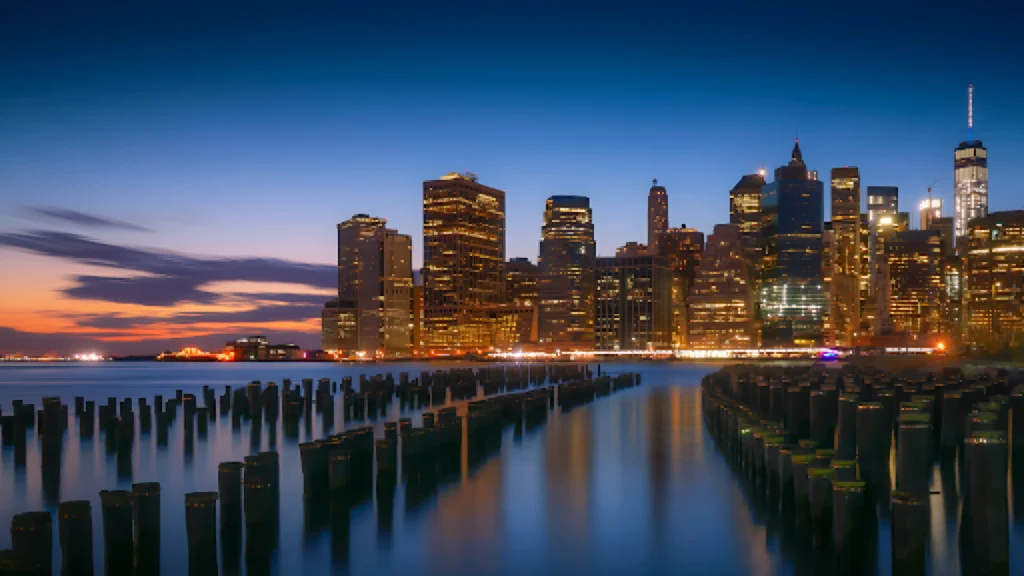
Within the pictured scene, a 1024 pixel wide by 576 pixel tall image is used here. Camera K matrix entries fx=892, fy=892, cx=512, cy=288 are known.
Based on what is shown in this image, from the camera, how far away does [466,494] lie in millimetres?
22469

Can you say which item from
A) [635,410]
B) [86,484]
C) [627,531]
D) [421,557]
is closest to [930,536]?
[627,531]

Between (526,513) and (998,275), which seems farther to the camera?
(998,275)

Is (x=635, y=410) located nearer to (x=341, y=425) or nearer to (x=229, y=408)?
(x=341, y=425)

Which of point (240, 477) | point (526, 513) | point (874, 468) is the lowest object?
point (526, 513)

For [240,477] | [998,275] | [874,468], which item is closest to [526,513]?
[240,477]

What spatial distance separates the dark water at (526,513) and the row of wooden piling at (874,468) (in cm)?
74

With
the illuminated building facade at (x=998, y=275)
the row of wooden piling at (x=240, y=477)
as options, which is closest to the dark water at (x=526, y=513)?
the row of wooden piling at (x=240, y=477)

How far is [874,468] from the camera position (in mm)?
18312

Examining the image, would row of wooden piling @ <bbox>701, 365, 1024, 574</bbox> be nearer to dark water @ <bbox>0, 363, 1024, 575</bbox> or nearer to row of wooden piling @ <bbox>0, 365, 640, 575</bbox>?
dark water @ <bbox>0, 363, 1024, 575</bbox>

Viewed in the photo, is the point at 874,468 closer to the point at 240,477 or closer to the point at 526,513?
the point at 526,513

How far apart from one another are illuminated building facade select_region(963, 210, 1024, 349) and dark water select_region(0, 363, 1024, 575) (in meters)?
155

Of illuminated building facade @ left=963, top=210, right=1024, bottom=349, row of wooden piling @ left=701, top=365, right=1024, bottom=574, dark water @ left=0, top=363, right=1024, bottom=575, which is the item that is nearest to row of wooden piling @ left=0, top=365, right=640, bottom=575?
dark water @ left=0, top=363, right=1024, bottom=575

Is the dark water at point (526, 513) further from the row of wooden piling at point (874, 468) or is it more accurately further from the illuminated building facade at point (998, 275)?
the illuminated building facade at point (998, 275)

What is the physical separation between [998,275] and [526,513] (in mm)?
175639
